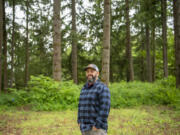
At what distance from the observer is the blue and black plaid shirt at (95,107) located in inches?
126

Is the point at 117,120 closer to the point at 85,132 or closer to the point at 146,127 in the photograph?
the point at 146,127

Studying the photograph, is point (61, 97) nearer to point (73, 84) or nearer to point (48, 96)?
point (48, 96)

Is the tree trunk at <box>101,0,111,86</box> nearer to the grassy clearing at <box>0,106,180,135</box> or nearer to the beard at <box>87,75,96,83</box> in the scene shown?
the grassy clearing at <box>0,106,180,135</box>

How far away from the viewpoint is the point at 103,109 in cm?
320

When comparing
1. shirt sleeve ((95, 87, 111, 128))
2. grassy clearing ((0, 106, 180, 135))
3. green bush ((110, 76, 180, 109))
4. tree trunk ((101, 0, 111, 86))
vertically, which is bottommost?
grassy clearing ((0, 106, 180, 135))

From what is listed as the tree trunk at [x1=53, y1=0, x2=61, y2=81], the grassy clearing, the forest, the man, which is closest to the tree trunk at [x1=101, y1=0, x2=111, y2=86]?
the forest

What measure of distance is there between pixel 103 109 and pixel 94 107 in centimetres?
22

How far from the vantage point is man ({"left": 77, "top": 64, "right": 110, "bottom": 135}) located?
320 centimetres

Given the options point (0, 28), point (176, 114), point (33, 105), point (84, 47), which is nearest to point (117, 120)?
point (176, 114)

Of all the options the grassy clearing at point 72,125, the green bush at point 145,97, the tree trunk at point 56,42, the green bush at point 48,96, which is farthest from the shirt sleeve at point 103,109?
the tree trunk at point 56,42

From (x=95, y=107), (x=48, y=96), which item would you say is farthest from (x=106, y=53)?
(x=95, y=107)

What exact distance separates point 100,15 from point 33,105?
341 inches

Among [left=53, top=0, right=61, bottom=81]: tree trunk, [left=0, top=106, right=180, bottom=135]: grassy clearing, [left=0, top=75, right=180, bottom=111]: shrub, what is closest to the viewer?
[left=0, top=106, right=180, bottom=135]: grassy clearing

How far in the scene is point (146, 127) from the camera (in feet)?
20.7
